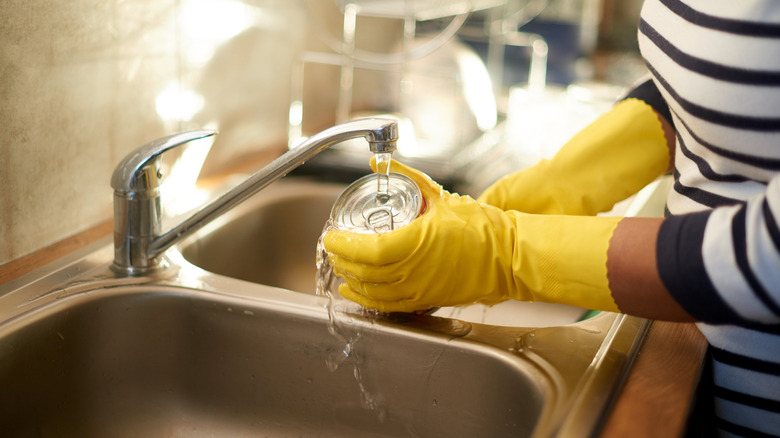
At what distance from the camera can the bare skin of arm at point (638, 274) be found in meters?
0.65

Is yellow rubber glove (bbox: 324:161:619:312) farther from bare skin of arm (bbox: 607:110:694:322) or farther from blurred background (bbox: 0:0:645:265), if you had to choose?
Answer: blurred background (bbox: 0:0:645:265)

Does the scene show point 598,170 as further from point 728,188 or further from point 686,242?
point 686,242

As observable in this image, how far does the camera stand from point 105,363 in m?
0.86

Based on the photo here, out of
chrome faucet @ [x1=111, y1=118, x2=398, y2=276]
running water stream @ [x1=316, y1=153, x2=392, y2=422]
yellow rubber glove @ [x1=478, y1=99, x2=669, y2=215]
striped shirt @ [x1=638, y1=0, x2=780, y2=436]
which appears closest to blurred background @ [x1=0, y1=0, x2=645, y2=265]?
chrome faucet @ [x1=111, y1=118, x2=398, y2=276]

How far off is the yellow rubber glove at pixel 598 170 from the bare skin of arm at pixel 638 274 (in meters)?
0.33

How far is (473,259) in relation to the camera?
0.74 meters

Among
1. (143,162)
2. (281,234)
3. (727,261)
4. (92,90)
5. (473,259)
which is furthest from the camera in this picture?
(281,234)

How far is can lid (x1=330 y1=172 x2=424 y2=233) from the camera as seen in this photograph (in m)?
0.77

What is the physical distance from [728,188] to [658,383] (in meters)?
0.22

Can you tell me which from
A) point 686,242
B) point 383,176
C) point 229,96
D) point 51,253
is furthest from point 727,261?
point 229,96

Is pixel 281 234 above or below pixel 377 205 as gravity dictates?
below

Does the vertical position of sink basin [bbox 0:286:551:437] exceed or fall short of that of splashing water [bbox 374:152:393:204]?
it falls short

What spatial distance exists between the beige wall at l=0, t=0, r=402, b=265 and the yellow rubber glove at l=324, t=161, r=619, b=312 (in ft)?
1.41

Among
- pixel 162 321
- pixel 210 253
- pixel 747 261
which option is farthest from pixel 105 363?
pixel 747 261
